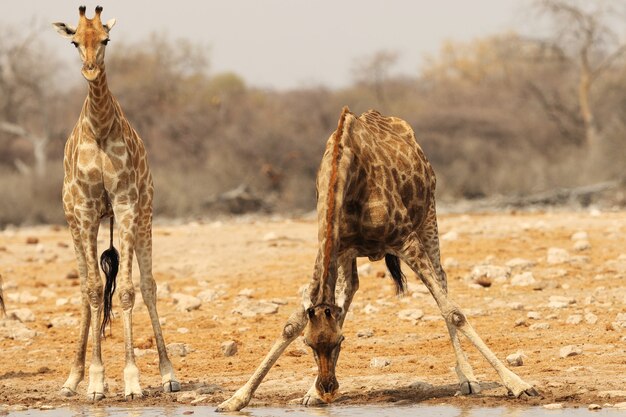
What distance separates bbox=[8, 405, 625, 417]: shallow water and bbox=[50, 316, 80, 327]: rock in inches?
128

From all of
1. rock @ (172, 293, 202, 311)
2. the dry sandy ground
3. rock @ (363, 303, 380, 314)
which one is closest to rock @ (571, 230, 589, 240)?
the dry sandy ground

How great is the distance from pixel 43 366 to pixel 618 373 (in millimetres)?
4372

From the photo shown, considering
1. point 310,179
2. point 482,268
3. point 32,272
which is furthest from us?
point 310,179

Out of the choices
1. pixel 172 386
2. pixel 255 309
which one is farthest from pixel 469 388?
pixel 255 309

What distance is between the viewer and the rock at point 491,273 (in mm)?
11617

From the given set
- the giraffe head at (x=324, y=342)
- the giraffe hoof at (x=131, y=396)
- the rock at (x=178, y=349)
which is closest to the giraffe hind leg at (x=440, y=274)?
the giraffe head at (x=324, y=342)

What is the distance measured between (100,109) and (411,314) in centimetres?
337

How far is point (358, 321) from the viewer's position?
10.3 meters

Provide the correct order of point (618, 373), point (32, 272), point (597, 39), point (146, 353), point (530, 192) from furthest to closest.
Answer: point (597, 39) → point (530, 192) → point (32, 272) → point (146, 353) → point (618, 373)

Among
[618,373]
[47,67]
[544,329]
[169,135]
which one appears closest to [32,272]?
[544,329]

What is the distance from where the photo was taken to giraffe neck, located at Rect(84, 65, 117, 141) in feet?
26.9

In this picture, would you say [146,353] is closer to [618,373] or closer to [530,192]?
[618,373]

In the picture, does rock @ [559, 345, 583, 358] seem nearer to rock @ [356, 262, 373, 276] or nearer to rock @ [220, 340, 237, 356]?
rock @ [220, 340, 237, 356]

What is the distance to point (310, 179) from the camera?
28406 millimetres
